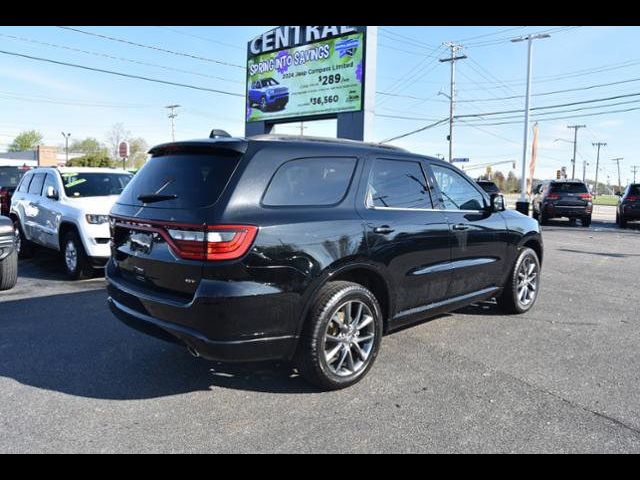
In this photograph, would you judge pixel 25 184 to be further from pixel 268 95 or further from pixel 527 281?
pixel 268 95

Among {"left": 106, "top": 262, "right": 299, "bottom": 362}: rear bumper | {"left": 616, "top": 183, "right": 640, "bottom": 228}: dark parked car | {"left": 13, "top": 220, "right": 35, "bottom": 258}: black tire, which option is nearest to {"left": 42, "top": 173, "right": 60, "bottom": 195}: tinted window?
{"left": 13, "top": 220, "right": 35, "bottom": 258}: black tire

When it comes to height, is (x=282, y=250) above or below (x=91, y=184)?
below

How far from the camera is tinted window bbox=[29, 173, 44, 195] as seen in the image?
8875 mm

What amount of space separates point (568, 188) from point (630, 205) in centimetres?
214

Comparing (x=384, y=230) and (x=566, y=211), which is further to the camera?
(x=566, y=211)

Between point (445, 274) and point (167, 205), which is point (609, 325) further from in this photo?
point (167, 205)

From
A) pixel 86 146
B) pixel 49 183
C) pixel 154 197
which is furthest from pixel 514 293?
pixel 86 146

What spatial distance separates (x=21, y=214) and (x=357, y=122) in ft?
31.2

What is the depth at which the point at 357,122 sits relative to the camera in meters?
15.3

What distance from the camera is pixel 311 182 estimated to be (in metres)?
3.61

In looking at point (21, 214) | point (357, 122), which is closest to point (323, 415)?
point (21, 214)

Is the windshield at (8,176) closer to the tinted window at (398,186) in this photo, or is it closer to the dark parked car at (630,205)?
the tinted window at (398,186)

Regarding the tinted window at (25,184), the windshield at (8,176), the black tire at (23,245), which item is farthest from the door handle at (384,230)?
the windshield at (8,176)

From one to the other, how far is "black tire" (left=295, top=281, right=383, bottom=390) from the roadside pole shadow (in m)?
0.21
